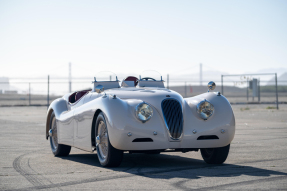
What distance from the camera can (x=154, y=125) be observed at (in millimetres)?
6836

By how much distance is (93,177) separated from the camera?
19.7ft

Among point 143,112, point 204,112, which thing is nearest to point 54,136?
point 143,112

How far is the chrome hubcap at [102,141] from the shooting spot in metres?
7.11

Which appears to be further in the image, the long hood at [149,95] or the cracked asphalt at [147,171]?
the long hood at [149,95]

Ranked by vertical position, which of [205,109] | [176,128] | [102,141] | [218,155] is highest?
[205,109]

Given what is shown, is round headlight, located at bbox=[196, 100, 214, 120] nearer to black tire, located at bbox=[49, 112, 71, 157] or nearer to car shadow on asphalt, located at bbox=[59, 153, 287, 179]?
car shadow on asphalt, located at bbox=[59, 153, 287, 179]

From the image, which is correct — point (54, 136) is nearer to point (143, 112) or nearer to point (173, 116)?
point (143, 112)

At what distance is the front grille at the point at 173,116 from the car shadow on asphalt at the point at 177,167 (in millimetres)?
547

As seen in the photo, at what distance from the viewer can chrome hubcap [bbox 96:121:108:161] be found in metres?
7.11

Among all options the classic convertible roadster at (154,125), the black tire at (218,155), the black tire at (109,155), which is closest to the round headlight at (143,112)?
the classic convertible roadster at (154,125)

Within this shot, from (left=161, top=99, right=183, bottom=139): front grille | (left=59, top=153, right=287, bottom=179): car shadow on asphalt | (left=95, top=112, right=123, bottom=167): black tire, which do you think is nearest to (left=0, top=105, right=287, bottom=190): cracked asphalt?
(left=59, top=153, right=287, bottom=179): car shadow on asphalt

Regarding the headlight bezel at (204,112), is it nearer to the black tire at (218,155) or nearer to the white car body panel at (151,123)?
the white car body panel at (151,123)

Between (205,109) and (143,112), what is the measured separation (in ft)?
3.41

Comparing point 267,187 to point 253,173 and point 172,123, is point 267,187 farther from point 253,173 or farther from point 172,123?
point 172,123
